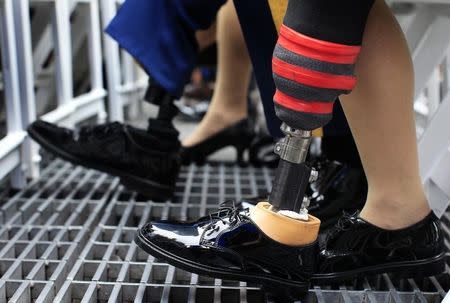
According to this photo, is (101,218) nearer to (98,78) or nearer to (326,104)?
(326,104)

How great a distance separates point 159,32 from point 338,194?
1.77 ft

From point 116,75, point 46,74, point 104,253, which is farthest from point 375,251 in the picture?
point 46,74

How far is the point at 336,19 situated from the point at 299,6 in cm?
5

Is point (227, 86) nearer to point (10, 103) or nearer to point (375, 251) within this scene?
point (10, 103)

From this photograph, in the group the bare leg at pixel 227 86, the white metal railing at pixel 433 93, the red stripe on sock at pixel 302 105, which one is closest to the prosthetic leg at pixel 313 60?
the red stripe on sock at pixel 302 105

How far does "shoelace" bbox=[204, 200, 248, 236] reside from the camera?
2.60 feet

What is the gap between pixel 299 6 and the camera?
2.15ft

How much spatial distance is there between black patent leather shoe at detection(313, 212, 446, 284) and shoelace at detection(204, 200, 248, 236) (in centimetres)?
14

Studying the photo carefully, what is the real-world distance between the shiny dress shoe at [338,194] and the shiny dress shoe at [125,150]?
1.28 ft

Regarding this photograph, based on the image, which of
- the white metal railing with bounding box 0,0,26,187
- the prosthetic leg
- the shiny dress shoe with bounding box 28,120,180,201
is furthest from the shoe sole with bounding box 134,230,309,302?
the white metal railing with bounding box 0,0,26,187

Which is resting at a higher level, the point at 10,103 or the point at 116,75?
the point at 10,103

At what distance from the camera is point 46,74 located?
2141mm

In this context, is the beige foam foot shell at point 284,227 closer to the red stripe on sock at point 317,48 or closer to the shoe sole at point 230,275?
the shoe sole at point 230,275

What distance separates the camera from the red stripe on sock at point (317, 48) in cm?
65
